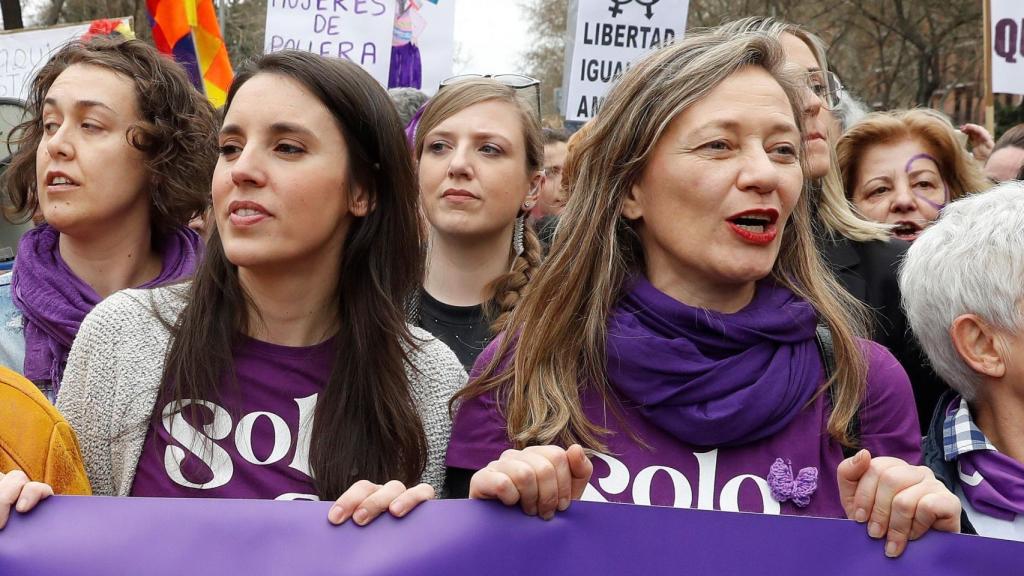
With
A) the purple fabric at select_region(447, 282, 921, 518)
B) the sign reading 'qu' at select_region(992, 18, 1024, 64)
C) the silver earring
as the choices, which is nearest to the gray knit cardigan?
the purple fabric at select_region(447, 282, 921, 518)

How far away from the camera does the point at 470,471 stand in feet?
7.58

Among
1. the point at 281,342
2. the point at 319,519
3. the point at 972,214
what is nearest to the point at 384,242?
the point at 281,342

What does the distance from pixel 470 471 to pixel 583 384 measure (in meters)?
0.30

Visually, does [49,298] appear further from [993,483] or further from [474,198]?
[993,483]

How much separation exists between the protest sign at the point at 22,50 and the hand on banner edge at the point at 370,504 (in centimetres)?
772

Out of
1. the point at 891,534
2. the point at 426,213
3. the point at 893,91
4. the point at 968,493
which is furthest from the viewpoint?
the point at 893,91

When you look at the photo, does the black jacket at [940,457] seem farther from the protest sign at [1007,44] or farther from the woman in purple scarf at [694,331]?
the protest sign at [1007,44]

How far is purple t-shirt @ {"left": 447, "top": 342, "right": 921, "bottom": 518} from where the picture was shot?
208 centimetres

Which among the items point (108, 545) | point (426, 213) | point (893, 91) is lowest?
point (108, 545)

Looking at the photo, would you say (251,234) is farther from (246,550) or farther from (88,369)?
(246,550)

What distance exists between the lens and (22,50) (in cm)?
861

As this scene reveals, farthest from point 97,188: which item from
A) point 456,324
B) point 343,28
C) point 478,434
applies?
point 343,28

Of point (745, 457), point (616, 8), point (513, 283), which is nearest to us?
point (745, 457)

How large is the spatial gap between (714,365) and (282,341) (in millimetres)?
964
